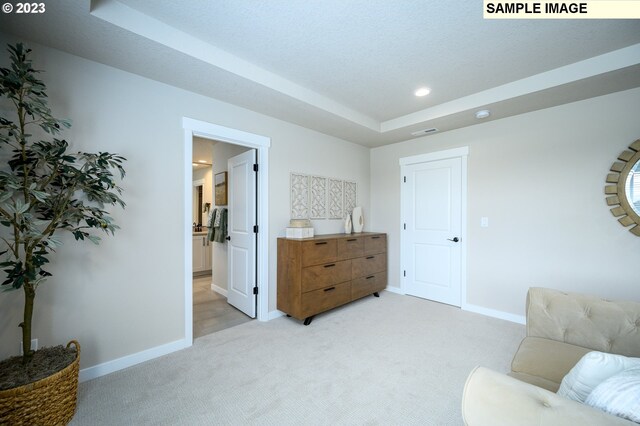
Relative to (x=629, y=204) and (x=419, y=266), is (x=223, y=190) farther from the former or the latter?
(x=629, y=204)

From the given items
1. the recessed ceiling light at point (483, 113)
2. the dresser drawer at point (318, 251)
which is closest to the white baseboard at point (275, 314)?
the dresser drawer at point (318, 251)

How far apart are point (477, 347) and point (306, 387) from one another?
5.47 feet

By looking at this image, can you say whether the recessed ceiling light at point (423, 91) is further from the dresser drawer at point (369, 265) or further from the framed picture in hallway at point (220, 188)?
the framed picture in hallway at point (220, 188)

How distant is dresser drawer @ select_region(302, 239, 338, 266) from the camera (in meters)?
3.01

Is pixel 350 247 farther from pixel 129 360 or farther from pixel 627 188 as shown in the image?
pixel 627 188

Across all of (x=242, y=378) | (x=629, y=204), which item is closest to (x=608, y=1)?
(x=629, y=204)

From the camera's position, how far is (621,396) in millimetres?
802

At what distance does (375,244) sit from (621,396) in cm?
322

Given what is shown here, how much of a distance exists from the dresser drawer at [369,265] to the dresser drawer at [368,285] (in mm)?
69

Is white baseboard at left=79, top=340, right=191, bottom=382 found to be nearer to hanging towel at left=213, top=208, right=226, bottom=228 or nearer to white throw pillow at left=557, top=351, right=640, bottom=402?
hanging towel at left=213, top=208, right=226, bottom=228

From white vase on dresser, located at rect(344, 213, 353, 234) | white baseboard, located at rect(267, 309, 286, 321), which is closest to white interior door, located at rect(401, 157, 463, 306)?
white vase on dresser, located at rect(344, 213, 353, 234)

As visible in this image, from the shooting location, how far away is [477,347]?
253 centimetres

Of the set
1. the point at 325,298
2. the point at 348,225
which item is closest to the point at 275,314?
the point at 325,298

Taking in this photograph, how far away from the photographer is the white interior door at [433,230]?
367 cm
